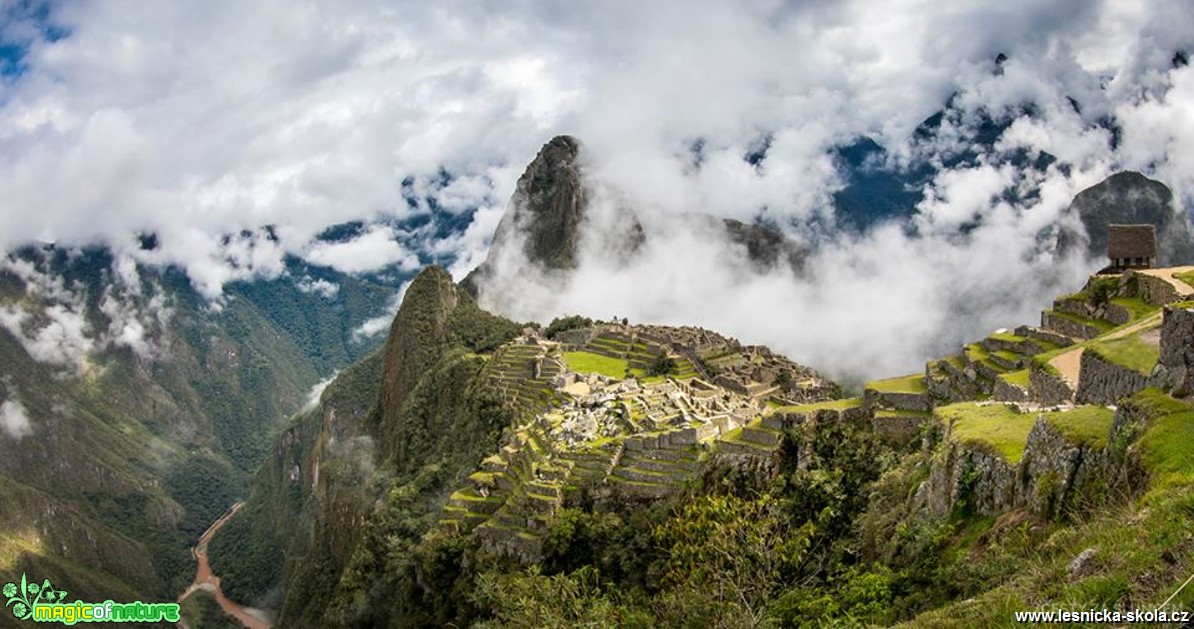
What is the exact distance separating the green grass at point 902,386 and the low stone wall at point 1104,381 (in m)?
11.8

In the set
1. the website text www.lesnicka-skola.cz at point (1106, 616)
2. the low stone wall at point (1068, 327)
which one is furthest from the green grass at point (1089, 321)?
the website text www.lesnicka-skola.cz at point (1106, 616)

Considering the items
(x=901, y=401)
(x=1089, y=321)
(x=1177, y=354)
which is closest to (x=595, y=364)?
(x=901, y=401)

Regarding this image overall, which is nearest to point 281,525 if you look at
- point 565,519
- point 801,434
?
point 565,519

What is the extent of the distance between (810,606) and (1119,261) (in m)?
23.2

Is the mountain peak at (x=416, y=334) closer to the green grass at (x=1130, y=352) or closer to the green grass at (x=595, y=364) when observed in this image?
the green grass at (x=595, y=364)

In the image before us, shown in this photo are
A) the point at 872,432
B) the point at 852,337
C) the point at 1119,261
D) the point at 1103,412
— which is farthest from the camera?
the point at 852,337

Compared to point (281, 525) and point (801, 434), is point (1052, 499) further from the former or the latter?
point (281, 525)

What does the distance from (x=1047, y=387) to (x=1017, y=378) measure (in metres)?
4.53

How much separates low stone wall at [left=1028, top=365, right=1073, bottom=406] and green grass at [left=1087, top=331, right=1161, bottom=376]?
4.97 feet

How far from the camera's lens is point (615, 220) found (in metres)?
157

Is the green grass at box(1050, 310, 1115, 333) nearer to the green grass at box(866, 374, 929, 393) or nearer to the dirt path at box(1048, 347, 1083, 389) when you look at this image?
the green grass at box(866, 374, 929, 393)

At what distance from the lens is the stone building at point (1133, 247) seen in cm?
3086

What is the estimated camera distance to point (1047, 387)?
19.6 metres

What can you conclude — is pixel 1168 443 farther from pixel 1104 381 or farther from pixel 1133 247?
pixel 1133 247
